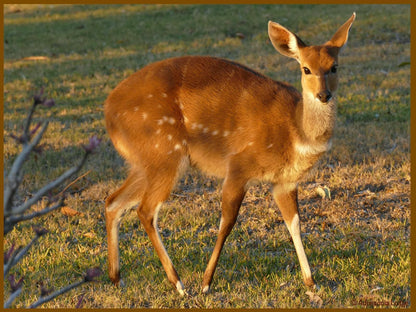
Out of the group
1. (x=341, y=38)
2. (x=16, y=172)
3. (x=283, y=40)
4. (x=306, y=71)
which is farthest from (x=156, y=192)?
(x=16, y=172)

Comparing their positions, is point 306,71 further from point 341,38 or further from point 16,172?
point 16,172

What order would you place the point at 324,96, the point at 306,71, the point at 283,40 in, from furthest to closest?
the point at 283,40
the point at 306,71
the point at 324,96

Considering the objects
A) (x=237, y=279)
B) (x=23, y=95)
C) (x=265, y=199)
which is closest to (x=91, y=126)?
(x=23, y=95)

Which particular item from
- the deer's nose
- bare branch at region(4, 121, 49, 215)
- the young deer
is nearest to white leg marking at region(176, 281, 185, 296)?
the young deer

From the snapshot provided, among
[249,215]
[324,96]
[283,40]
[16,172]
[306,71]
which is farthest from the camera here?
[249,215]

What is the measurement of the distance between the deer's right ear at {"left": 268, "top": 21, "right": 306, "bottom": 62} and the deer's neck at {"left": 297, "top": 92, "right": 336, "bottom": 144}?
45cm

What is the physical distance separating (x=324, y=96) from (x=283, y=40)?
0.80 meters

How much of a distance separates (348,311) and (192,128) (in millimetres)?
2003

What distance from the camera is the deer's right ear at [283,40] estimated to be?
5.11 m

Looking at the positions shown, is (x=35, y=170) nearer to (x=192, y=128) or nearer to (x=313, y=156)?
(x=192, y=128)

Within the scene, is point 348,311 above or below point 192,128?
below

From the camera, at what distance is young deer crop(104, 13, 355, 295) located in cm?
498

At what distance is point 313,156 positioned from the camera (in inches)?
198

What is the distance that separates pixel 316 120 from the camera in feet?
16.2
